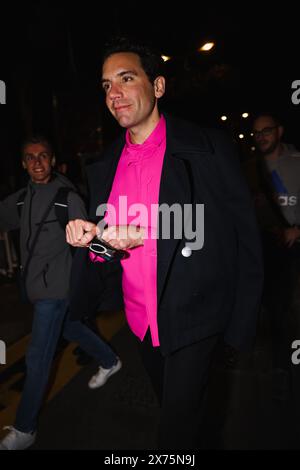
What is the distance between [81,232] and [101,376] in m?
2.05

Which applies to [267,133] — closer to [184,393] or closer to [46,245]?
[46,245]

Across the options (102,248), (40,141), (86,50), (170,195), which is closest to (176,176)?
(170,195)

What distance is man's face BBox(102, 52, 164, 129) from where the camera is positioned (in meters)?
1.53

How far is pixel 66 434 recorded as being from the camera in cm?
241

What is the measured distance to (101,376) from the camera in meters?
2.97

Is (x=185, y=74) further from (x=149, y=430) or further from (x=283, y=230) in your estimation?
(x=149, y=430)

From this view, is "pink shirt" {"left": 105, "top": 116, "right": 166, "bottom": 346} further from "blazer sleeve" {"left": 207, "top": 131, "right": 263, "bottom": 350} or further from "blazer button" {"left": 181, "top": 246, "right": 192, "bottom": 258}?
"blazer sleeve" {"left": 207, "top": 131, "right": 263, "bottom": 350}

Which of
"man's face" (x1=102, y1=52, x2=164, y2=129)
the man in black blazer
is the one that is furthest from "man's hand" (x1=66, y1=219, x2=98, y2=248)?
"man's face" (x1=102, y1=52, x2=164, y2=129)

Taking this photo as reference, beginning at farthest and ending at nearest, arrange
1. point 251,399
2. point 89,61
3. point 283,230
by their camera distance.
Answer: point 89,61 < point 283,230 < point 251,399

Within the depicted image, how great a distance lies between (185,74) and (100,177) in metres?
15.7

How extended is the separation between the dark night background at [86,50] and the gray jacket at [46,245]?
10.9 feet

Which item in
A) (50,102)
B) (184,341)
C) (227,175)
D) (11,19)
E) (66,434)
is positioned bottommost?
(66,434)

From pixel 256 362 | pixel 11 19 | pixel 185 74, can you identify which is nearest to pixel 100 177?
pixel 256 362

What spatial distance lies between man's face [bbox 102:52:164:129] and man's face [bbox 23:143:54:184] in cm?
104
